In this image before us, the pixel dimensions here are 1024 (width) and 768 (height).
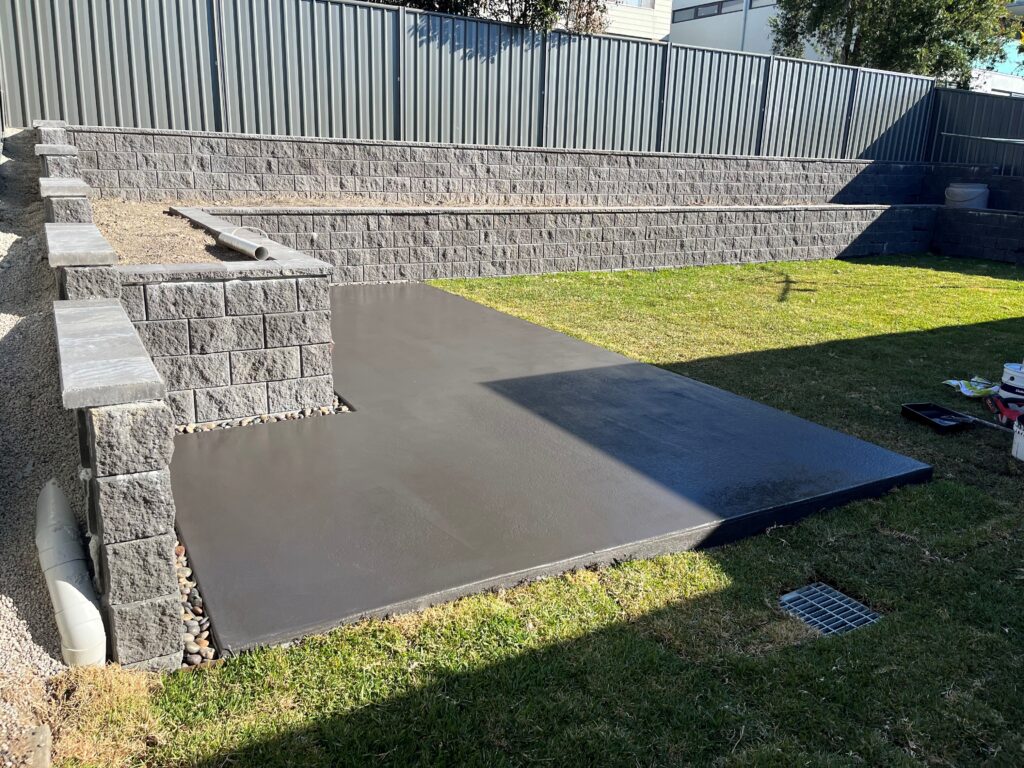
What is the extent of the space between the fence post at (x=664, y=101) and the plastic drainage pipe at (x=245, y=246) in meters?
7.80

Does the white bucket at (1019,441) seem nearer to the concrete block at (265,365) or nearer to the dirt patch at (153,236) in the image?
the concrete block at (265,365)

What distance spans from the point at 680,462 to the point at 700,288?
5626 millimetres

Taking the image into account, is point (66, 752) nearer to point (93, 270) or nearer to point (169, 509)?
point (169, 509)

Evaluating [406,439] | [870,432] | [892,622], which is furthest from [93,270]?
[870,432]

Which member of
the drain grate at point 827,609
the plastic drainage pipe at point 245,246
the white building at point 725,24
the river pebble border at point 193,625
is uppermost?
the white building at point 725,24

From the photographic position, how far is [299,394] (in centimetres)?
437

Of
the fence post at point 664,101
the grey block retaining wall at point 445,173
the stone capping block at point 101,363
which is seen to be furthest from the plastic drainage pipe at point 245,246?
the fence post at point 664,101

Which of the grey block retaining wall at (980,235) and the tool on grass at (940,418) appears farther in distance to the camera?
the grey block retaining wall at (980,235)

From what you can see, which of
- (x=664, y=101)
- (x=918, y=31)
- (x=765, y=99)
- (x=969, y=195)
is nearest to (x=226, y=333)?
(x=664, y=101)

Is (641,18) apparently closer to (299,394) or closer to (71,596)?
(299,394)

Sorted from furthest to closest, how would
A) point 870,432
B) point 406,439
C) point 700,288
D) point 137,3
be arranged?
point 700,288
point 137,3
point 870,432
point 406,439

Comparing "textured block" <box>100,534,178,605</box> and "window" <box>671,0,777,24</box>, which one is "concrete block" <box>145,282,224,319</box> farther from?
"window" <box>671,0,777,24</box>

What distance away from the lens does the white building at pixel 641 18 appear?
19.9 m

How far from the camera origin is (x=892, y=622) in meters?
2.71
